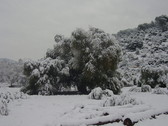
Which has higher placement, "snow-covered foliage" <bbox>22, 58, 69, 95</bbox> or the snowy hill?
the snowy hill

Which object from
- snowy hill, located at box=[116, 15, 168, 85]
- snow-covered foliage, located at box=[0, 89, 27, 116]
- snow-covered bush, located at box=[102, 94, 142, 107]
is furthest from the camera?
snowy hill, located at box=[116, 15, 168, 85]

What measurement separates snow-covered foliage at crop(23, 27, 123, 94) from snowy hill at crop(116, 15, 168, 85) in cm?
1291

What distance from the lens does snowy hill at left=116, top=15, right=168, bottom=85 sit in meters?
42.6

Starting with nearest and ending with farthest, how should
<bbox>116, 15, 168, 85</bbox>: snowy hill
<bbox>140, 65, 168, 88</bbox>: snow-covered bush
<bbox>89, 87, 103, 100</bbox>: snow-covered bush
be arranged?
<bbox>89, 87, 103, 100</bbox>: snow-covered bush < <bbox>140, 65, 168, 88</bbox>: snow-covered bush < <bbox>116, 15, 168, 85</bbox>: snowy hill

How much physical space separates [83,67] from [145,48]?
43.1 m

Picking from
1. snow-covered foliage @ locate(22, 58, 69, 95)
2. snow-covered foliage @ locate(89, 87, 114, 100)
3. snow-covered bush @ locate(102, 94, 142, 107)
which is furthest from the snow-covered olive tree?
snow-covered bush @ locate(102, 94, 142, 107)

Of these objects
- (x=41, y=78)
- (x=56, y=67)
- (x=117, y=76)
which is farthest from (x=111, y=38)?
(x=41, y=78)

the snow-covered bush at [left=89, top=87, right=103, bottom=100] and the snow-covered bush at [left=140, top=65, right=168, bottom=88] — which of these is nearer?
the snow-covered bush at [left=89, top=87, right=103, bottom=100]

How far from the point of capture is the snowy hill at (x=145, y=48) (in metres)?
42.6

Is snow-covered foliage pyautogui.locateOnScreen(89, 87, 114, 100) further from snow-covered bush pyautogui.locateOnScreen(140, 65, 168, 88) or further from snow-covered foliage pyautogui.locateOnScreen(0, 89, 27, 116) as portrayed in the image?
snow-covered bush pyautogui.locateOnScreen(140, 65, 168, 88)

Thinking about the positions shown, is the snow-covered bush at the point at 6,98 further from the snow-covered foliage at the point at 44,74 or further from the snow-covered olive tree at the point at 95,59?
the snow-covered olive tree at the point at 95,59

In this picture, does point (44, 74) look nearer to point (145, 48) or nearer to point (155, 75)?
point (155, 75)

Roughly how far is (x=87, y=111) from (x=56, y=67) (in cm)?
1006

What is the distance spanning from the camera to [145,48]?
60.0 m
